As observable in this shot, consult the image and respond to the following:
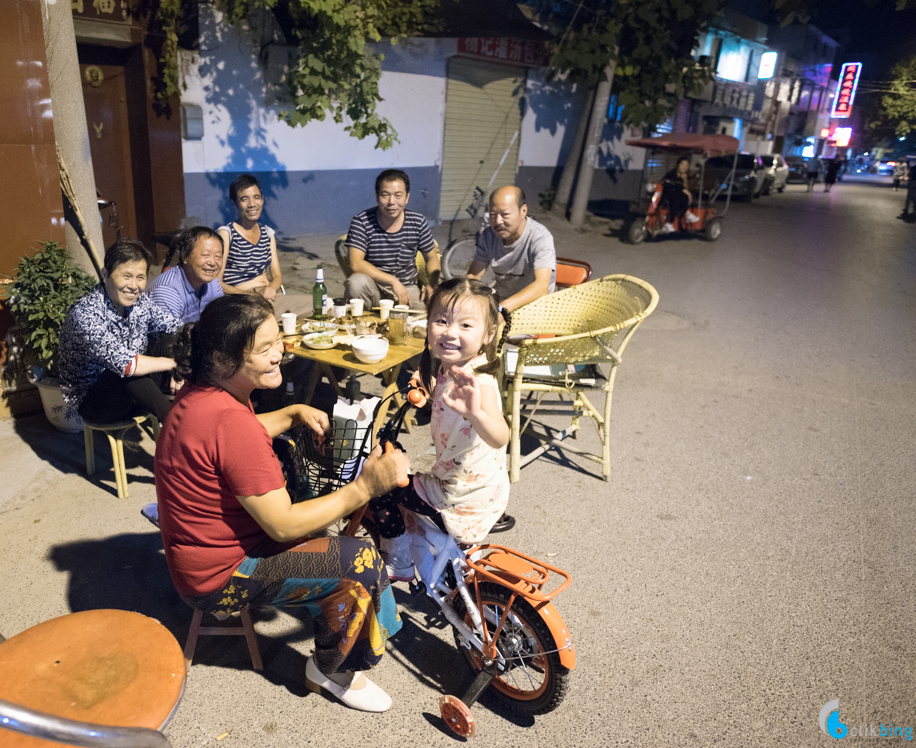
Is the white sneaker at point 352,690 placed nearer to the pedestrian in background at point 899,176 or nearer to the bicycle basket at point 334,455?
the bicycle basket at point 334,455

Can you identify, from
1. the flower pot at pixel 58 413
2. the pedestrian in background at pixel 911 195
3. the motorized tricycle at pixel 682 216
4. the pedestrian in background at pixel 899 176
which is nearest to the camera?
the flower pot at pixel 58 413

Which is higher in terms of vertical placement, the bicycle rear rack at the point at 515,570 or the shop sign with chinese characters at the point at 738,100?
the shop sign with chinese characters at the point at 738,100

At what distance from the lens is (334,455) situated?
240 cm

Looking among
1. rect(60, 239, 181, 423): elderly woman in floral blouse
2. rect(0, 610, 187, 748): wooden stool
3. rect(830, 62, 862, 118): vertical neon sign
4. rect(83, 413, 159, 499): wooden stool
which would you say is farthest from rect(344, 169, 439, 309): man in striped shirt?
rect(830, 62, 862, 118): vertical neon sign

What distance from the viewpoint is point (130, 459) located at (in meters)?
4.33

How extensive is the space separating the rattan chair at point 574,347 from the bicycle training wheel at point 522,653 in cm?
176

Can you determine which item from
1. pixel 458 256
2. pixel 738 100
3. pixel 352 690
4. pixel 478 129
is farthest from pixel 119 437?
pixel 738 100

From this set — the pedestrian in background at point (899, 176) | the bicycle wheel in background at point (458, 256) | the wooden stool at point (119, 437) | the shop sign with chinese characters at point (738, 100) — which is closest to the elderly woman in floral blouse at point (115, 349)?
the wooden stool at point (119, 437)

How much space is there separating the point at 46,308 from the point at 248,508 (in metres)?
3.10

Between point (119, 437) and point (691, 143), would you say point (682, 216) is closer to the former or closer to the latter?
point (691, 143)

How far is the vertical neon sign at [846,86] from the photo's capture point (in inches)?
1859

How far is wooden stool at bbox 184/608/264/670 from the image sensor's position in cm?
256

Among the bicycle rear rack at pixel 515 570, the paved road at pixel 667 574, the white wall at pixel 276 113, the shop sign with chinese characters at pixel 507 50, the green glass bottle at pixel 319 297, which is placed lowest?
the paved road at pixel 667 574

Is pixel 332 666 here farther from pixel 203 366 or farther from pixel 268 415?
pixel 203 366
